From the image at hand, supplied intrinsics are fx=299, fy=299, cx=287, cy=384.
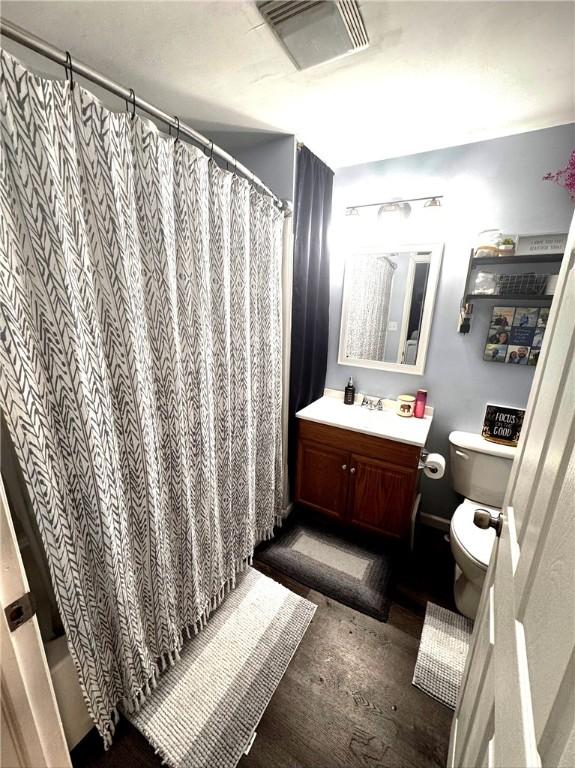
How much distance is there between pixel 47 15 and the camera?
946 mm

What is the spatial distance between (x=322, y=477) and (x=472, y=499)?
86cm

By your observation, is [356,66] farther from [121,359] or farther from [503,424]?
[503,424]

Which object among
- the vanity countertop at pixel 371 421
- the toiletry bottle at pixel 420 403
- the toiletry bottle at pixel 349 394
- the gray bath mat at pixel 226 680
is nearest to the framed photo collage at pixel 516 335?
the toiletry bottle at pixel 420 403

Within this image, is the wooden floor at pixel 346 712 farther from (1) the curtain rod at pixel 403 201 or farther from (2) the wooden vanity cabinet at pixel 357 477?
→ (1) the curtain rod at pixel 403 201

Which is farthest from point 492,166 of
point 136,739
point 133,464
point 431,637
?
point 136,739

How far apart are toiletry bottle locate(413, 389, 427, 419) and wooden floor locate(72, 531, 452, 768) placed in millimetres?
1034

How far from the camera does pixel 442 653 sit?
1.33 metres

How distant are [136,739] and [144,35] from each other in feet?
7.94

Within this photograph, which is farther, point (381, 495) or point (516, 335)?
point (381, 495)

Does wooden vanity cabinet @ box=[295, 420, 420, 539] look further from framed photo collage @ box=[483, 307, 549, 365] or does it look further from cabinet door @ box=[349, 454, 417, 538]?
framed photo collage @ box=[483, 307, 549, 365]

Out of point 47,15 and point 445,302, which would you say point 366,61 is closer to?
point 47,15

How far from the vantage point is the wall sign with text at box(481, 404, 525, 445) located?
167 cm

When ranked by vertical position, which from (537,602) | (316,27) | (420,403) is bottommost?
(420,403)

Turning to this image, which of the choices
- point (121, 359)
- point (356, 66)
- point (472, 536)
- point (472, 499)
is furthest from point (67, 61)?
point (472, 499)
